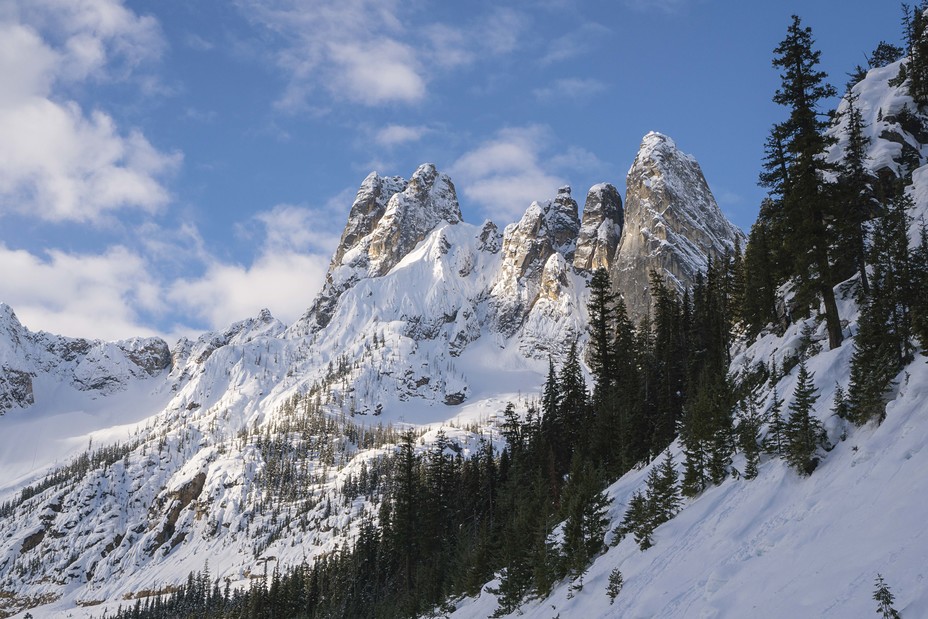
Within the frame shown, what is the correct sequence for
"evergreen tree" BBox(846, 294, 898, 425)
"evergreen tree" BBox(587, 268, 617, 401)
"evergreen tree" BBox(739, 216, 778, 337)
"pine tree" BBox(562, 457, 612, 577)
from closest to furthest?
"evergreen tree" BBox(846, 294, 898, 425) → "pine tree" BBox(562, 457, 612, 577) → "evergreen tree" BBox(739, 216, 778, 337) → "evergreen tree" BBox(587, 268, 617, 401)

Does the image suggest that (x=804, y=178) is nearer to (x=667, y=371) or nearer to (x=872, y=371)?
(x=872, y=371)

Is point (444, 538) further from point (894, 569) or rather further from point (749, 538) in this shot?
point (894, 569)

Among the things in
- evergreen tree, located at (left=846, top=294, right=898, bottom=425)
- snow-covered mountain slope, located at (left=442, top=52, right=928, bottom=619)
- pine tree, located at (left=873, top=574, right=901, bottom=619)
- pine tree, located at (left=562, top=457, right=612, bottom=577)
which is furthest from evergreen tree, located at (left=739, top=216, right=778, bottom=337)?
pine tree, located at (left=873, top=574, right=901, bottom=619)

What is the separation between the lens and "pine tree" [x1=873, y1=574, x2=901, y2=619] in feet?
35.3

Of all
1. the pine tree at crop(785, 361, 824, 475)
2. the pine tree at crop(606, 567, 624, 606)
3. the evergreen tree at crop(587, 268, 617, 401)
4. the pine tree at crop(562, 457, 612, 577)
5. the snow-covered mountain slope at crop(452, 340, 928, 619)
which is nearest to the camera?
the snow-covered mountain slope at crop(452, 340, 928, 619)

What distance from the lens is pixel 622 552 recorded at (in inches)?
902

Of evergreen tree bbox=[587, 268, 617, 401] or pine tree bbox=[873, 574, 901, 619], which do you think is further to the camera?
evergreen tree bbox=[587, 268, 617, 401]

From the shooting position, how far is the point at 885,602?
10906 mm

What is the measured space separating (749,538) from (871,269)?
18644 mm

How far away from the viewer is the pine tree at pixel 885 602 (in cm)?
1077

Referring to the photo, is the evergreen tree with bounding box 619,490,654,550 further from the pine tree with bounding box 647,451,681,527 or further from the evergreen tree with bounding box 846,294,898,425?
the evergreen tree with bounding box 846,294,898,425

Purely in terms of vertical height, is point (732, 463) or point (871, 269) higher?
point (871, 269)

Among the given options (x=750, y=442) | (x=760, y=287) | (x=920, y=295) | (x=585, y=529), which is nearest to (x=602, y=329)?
(x=760, y=287)

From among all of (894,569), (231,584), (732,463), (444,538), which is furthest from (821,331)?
(231,584)
